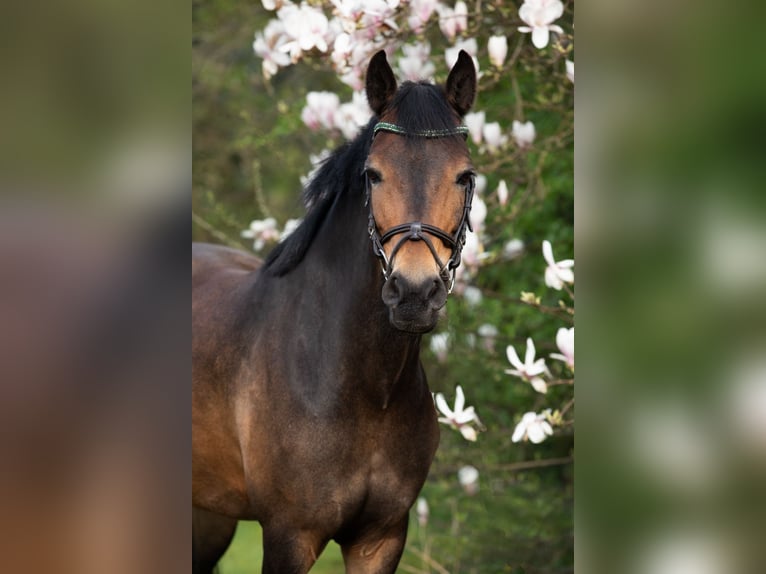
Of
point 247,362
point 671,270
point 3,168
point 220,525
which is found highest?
point 3,168

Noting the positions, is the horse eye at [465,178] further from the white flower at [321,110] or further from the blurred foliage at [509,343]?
the white flower at [321,110]

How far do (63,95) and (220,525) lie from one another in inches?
161

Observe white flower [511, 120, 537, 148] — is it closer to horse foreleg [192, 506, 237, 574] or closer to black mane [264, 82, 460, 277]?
black mane [264, 82, 460, 277]

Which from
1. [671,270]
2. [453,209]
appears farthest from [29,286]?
[453,209]

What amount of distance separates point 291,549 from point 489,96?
117 inches

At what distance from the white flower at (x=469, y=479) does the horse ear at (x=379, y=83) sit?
2.47m

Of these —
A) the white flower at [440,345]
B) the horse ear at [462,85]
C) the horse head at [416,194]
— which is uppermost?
the horse ear at [462,85]

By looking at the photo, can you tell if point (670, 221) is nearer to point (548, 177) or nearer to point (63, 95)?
point (63, 95)

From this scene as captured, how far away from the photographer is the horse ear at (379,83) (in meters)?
2.96

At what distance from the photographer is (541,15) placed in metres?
3.63

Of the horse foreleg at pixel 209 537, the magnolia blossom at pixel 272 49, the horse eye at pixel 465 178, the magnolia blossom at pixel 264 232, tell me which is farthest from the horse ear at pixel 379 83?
the magnolia blossom at pixel 264 232

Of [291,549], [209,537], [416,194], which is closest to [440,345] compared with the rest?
[209,537]

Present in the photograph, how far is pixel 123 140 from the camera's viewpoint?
89 cm

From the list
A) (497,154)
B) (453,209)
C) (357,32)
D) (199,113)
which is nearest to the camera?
(453,209)
